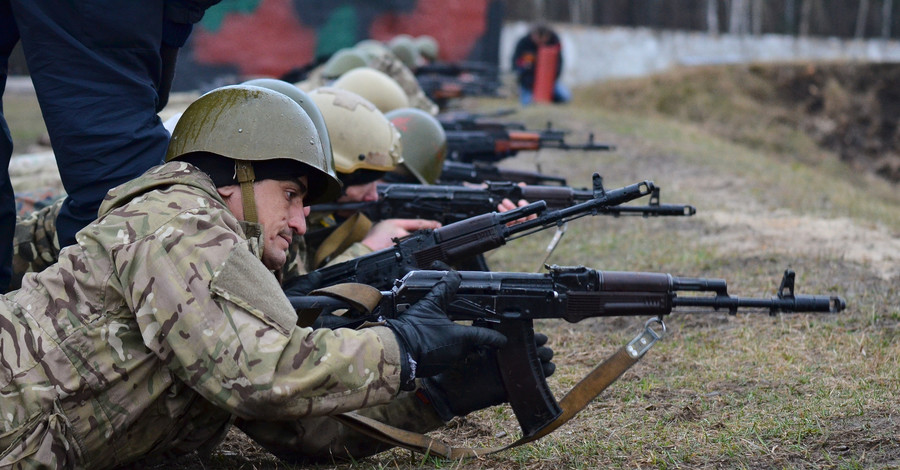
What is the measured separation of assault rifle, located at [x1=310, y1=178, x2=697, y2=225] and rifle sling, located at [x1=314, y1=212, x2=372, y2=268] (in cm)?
24

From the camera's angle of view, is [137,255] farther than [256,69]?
No

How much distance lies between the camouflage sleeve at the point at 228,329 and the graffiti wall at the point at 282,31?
56.3 ft

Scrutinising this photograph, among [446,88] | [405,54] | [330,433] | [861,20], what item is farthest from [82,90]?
[861,20]

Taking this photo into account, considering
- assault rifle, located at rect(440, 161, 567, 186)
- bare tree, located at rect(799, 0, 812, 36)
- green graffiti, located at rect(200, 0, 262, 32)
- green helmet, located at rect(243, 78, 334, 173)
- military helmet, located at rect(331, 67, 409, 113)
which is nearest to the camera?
green helmet, located at rect(243, 78, 334, 173)

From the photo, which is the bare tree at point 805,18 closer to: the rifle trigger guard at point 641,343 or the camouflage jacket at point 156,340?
the rifle trigger guard at point 641,343

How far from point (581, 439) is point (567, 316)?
1.85ft

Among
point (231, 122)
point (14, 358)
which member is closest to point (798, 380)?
point (231, 122)

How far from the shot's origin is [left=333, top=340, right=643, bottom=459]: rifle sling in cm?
332

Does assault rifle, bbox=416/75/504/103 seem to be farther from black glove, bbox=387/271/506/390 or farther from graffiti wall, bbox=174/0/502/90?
black glove, bbox=387/271/506/390

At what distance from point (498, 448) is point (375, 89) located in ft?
16.4

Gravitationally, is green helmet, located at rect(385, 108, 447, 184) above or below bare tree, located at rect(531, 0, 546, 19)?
below

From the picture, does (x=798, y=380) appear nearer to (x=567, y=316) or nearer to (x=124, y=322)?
(x=567, y=316)

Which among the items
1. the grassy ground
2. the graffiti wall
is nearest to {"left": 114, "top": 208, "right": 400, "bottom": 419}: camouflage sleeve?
the grassy ground

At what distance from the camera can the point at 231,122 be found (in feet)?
10.1
